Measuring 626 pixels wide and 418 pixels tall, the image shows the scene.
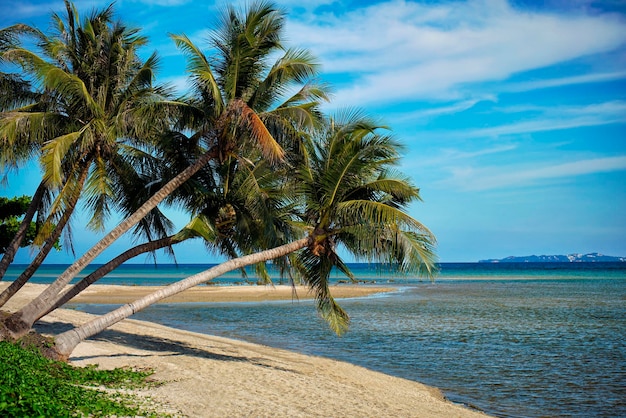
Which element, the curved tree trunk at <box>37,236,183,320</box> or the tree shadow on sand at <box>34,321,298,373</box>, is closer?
the curved tree trunk at <box>37,236,183,320</box>

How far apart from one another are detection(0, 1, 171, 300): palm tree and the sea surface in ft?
21.7

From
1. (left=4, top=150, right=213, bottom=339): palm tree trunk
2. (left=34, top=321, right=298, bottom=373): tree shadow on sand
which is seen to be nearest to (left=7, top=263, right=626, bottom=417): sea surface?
(left=34, top=321, right=298, bottom=373): tree shadow on sand

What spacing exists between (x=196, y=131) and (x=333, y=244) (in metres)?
4.05

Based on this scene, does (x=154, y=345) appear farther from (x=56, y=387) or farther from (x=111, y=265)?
(x=56, y=387)

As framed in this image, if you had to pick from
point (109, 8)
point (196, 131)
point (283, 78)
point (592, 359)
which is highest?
point (109, 8)

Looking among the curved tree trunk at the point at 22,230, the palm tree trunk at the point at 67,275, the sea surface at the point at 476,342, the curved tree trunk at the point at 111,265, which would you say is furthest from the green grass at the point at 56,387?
the sea surface at the point at 476,342

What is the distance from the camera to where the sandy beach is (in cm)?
892

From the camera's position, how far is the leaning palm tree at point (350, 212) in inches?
453

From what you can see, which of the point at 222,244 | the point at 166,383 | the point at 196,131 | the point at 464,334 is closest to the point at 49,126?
the point at 196,131

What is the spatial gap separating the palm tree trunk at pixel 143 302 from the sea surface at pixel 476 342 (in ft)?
7.97

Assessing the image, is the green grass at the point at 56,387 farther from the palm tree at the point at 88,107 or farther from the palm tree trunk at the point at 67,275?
the palm tree at the point at 88,107

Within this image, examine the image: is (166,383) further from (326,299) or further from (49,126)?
(49,126)

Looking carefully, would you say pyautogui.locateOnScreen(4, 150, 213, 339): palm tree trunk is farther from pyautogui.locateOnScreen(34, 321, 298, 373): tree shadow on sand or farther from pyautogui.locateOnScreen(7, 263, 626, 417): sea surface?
pyautogui.locateOnScreen(7, 263, 626, 417): sea surface

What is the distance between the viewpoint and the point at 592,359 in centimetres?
1539
